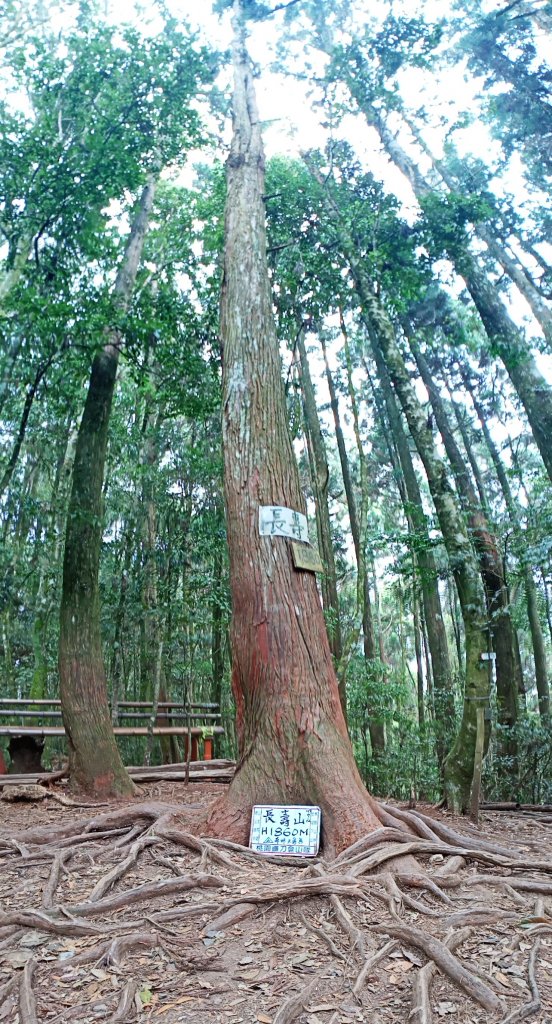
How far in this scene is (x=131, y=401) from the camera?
1248 cm

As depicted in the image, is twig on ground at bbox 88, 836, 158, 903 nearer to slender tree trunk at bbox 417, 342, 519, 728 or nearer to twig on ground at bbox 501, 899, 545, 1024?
twig on ground at bbox 501, 899, 545, 1024

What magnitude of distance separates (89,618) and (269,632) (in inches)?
117

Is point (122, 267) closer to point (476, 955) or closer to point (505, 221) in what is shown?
point (505, 221)

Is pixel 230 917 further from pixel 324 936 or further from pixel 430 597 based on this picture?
pixel 430 597

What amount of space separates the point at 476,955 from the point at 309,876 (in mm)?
842

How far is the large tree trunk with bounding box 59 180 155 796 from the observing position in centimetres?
577

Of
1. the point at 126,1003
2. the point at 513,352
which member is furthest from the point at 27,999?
the point at 513,352

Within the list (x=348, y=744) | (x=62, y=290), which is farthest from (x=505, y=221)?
(x=348, y=744)

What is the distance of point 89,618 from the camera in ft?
19.8

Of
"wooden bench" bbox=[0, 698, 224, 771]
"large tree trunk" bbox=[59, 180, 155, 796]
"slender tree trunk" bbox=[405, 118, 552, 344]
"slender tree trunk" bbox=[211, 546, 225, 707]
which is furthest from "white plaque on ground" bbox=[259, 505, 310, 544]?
"slender tree trunk" bbox=[405, 118, 552, 344]

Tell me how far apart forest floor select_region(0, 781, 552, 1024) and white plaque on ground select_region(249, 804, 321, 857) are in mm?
94

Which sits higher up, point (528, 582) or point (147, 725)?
point (528, 582)

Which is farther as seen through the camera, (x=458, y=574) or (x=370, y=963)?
(x=458, y=574)

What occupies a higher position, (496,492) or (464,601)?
(496,492)
